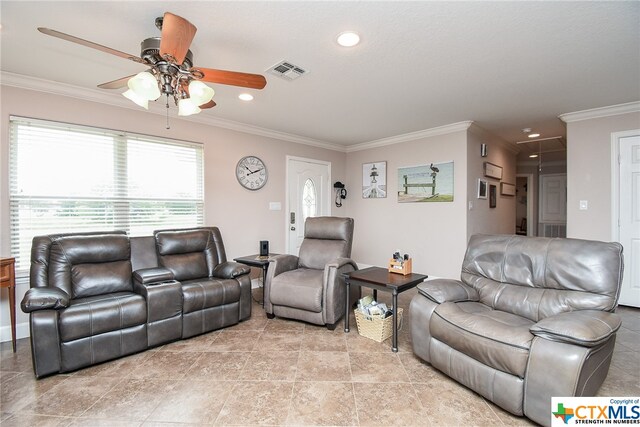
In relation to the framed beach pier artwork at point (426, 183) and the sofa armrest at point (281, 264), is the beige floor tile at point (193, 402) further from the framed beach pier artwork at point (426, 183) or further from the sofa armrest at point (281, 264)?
the framed beach pier artwork at point (426, 183)

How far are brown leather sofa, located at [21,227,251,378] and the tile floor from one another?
Result: 0.16 metres

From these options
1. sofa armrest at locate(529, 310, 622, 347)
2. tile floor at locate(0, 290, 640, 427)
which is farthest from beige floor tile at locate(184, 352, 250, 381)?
sofa armrest at locate(529, 310, 622, 347)

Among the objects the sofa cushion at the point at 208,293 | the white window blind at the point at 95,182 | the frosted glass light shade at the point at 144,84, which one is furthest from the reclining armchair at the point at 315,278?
the frosted glass light shade at the point at 144,84

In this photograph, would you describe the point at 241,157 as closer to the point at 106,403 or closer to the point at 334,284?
the point at 334,284

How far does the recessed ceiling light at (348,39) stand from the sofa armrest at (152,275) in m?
2.45

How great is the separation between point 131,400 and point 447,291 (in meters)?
2.21

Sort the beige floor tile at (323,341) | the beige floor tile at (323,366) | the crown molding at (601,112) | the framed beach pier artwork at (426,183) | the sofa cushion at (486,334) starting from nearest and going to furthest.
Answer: the sofa cushion at (486,334) < the beige floor tile at (323,366) < the beige floor tile at (323,341) < the crown molding at (601,112) < the framed beach pier artwork at (426,183)

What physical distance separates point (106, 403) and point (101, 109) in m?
2.88

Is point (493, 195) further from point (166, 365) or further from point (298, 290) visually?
point (166, 365)

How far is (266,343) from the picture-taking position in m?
2.62

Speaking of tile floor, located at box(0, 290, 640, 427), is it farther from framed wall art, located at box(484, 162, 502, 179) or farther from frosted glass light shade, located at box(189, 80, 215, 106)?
framed wall art, located at box(484, 162, 502, 179)

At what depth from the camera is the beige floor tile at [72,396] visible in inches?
69.0

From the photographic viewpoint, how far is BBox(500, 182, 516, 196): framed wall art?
17.7 feet

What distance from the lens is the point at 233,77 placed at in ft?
6.63
